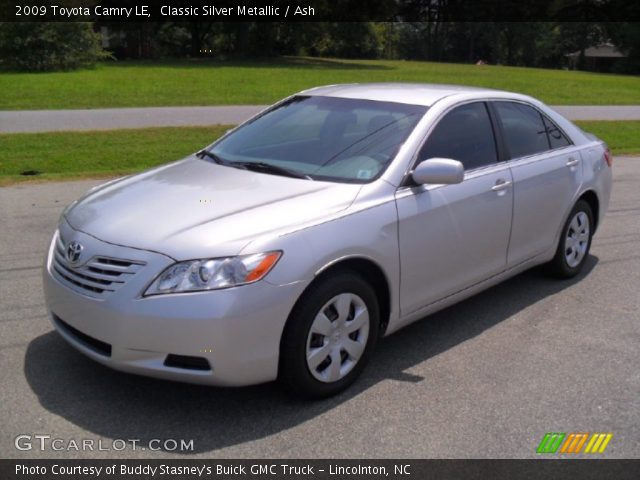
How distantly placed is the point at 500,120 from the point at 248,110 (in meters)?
14.2

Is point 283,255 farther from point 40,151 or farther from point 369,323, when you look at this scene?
point 40,151

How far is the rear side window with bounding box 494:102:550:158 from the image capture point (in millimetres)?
5488

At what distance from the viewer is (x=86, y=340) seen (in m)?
3.86

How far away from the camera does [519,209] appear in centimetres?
530

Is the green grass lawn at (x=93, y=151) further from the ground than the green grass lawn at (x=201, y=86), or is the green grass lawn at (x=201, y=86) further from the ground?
the green grass lawn at (x=201, y=86)

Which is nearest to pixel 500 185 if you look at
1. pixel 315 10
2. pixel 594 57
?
pixel 315 10

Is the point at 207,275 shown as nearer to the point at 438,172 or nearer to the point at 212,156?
the point at 438,172

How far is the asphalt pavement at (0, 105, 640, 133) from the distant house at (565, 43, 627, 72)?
6694 centimetres

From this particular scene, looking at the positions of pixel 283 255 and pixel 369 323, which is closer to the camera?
pixel 283 255

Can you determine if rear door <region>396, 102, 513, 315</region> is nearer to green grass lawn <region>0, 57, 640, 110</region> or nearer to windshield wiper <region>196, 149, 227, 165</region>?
windshield wiper <region>196, 149, 227, 165</region>

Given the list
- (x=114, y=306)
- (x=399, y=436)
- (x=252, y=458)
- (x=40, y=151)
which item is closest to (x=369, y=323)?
(x=399, y=436)

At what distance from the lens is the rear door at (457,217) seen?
442cm

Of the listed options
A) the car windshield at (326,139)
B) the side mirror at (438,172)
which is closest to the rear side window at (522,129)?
the car windshield at (326,139)
